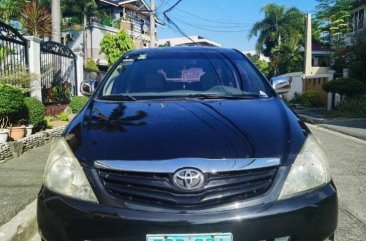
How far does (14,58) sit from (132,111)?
8447 millimetres

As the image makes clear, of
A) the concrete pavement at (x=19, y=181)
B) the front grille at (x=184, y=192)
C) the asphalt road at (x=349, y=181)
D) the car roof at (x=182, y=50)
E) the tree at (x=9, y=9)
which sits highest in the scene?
the tree at (x=9, y=9)

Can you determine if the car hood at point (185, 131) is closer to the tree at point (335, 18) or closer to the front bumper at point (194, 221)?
the front bumper at point (194, 221)

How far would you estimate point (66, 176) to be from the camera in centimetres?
263

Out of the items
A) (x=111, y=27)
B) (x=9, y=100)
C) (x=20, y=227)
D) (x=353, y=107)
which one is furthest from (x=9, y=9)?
(x=111, y=27)

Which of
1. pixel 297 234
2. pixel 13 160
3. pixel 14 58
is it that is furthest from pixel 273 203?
pixel 14 58

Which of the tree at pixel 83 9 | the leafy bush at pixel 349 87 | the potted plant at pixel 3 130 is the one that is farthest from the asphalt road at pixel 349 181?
the tree at pixel 83 9

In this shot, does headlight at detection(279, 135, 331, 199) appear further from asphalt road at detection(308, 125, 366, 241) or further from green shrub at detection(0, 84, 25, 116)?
green shrub at detection(0, 84, 25, 116)

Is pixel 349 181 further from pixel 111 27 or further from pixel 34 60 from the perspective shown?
pixel 111 27

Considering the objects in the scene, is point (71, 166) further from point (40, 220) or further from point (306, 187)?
point (306, 187)

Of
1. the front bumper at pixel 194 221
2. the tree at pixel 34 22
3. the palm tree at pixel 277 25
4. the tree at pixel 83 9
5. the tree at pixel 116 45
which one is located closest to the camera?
the front bumper at pixel 194 221

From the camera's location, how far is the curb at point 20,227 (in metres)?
3.85

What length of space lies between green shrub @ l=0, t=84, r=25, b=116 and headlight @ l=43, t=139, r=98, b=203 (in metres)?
5.83

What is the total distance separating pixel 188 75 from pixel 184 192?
1841 millimetres

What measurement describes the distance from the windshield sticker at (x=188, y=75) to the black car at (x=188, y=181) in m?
0.99
